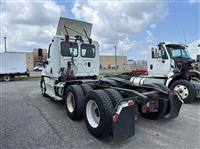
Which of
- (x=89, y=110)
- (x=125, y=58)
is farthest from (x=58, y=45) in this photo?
(x=125, y=58)

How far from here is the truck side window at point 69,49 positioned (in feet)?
20.1

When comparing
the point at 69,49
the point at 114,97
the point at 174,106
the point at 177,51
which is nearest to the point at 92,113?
the point at 114,97

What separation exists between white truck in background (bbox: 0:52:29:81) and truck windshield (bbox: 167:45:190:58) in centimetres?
1672

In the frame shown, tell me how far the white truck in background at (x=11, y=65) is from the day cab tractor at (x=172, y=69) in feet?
50.8

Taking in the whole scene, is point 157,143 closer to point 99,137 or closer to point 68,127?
point 99,137

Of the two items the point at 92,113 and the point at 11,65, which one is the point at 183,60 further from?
the point at 11,65

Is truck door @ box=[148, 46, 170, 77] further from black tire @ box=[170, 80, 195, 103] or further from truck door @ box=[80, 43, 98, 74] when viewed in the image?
truck door @ box=[80, 43, 98, 74]

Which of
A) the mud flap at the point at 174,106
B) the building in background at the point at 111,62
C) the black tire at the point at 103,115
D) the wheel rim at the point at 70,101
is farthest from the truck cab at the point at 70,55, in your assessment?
the building in background at the point at 111,62

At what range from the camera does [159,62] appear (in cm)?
Result: 795

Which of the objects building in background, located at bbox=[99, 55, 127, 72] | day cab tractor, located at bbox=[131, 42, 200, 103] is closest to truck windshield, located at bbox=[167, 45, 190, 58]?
day cab tractor, located at bbox=[131, 42, 200, 103]

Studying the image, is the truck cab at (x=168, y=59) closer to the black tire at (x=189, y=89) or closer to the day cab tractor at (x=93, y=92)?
the black tire at (x=189, y=89)

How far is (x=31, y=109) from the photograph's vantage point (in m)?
5.70

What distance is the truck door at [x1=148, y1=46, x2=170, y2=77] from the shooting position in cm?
766

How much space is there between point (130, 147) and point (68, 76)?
3810 mm
